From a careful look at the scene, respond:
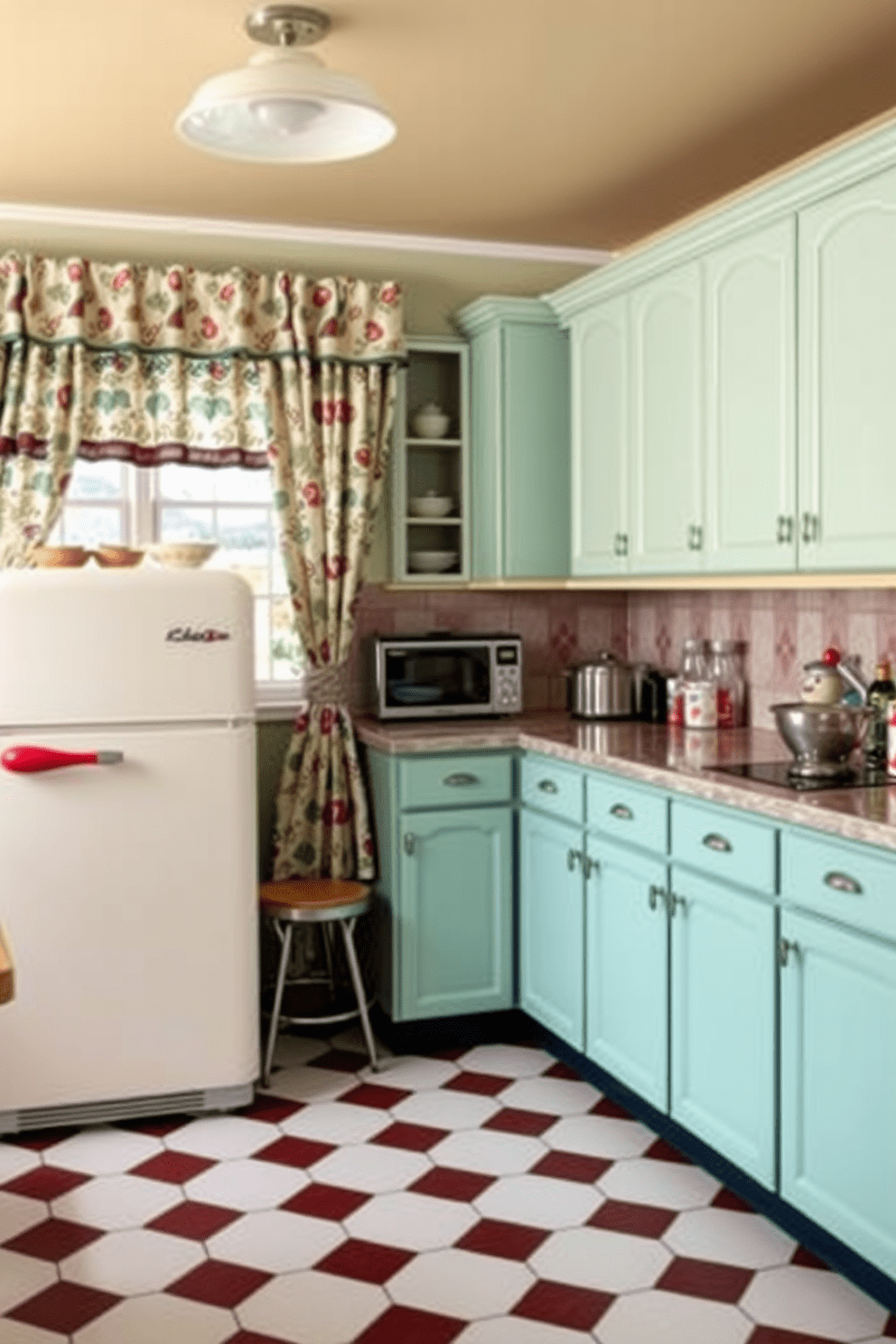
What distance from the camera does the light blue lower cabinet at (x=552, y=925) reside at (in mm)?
3734

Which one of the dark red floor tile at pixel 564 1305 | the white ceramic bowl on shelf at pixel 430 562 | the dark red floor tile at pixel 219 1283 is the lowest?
the dark red floor tile at pixel 564 1305

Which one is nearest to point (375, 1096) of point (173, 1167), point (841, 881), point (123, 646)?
point (173, 1167)

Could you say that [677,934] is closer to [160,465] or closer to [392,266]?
[160,465]

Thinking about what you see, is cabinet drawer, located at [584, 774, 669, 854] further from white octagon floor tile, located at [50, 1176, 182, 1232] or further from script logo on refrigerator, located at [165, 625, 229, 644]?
white octagon floor tile, located at [50, 1176, 182, 1232]

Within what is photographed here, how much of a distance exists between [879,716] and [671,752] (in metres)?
0.53

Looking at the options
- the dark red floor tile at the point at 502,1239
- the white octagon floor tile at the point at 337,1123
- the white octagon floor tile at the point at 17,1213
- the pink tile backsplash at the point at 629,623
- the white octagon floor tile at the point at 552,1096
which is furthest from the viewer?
the pink tile backsplash at the point at 629,623

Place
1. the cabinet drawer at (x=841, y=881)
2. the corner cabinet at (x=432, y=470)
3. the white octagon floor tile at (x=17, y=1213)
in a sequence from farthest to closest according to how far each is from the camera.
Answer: the corner cabinet at (x=432, y=470)
the white octagon floor tile at (x=17, y=1213)
the cabinet drawer at (x=841, y=881)

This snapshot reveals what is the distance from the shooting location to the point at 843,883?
8.52ft

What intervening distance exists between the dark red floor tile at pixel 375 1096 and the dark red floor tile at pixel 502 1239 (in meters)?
A: 0.72

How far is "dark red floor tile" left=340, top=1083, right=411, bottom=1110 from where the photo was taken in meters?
3.66

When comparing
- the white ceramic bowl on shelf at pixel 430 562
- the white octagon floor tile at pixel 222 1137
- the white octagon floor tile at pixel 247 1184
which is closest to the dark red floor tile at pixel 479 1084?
the white octagon floor tile at pixel 222 1137

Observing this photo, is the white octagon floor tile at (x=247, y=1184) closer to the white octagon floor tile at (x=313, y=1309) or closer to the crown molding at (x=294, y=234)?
the white octagon floor tile at (x=313, y=1309)

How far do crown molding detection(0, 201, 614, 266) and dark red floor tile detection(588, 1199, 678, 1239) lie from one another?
9.70ft

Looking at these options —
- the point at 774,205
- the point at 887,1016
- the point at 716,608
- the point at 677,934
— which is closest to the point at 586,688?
the point at 716,608
